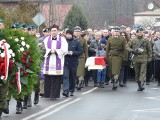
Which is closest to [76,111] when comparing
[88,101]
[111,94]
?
[88,101]

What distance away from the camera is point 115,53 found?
20.9 m

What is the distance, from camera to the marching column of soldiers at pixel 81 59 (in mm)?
16938

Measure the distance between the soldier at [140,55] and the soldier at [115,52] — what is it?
0.46m

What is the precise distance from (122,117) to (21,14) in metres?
25.3

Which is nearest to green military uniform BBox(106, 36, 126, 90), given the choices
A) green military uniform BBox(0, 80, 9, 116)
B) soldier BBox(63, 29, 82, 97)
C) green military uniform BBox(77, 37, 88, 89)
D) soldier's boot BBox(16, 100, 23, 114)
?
green military uniform BBox(77, 37, 88, 89)

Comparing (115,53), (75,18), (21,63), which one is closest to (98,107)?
(21,63)

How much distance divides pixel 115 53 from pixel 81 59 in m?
1.25

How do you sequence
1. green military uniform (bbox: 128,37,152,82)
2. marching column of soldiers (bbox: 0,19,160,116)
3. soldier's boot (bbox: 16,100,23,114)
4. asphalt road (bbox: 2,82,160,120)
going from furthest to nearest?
green military uniform (bbox: 128,37,152,82)
marching column of soldiers (bbox: 0,19,160,116)
soldier's boot (bbox: 16,100,23,114)
asphalt road (bbox: 2,82,160,120)

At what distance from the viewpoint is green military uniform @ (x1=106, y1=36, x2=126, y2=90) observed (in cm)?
2086

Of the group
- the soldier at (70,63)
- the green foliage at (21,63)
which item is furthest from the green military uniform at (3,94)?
the soldier at (70,63)

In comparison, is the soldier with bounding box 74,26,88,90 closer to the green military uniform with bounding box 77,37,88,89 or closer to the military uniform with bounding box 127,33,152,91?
the green military uniform with bounding box 77,37,88,89

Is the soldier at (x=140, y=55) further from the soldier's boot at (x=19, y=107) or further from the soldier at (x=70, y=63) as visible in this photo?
the soldier's boot at (x=19, y=107)

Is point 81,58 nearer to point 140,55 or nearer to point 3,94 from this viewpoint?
point 140,55

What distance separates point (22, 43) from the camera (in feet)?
45.1
